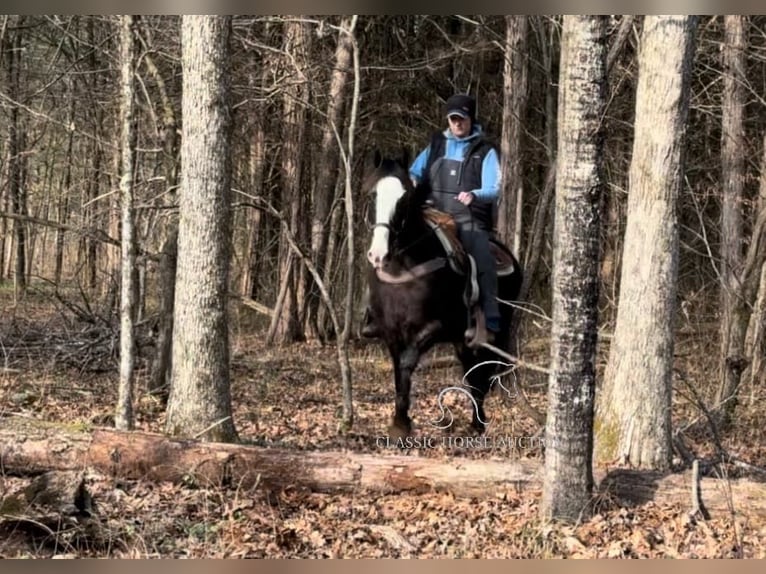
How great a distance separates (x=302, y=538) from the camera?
16.0 feet

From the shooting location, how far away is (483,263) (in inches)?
225

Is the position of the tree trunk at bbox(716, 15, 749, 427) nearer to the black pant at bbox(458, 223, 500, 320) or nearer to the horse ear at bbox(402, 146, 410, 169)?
the black pant at bbox(458, 223, 500, 320)

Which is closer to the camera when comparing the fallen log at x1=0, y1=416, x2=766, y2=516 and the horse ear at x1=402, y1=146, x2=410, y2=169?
the fallen log at x1=0, y1=416, x2=766, y2=516

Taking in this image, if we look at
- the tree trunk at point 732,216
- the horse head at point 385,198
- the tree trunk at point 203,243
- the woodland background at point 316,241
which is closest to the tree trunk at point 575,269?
the woodland background at point 316,241

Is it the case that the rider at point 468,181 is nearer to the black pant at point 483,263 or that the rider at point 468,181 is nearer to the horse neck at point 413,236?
the black pant at point 483,263

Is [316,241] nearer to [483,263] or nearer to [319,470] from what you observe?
[483,263]

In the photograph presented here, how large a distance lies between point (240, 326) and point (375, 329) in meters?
1.68

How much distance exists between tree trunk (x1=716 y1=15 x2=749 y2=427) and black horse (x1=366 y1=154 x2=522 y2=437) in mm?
2471

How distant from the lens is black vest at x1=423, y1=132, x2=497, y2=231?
18.4 ft

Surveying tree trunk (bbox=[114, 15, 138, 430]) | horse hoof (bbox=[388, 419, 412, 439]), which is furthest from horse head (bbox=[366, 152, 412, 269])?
tree trunk (bbox=[114, 15, 138, 430])

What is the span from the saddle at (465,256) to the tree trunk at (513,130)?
0.36 ft

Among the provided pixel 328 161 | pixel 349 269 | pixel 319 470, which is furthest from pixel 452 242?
pixel 328 161

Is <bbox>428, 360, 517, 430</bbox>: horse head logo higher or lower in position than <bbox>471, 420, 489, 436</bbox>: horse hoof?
higher

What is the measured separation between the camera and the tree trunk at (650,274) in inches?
220
